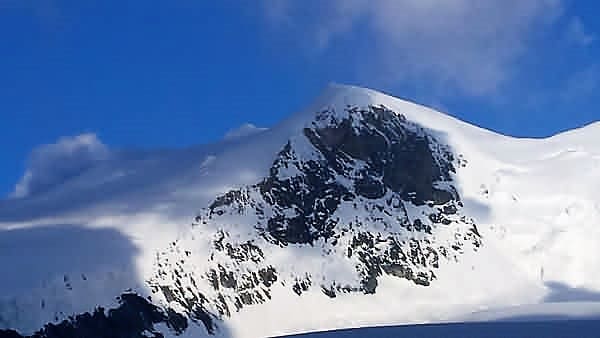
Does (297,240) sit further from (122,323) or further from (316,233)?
(122,323)

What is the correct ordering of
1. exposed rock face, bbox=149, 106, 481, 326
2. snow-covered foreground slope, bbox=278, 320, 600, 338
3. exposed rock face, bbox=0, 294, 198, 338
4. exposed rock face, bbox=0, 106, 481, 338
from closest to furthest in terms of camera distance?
snow-covered foreground slope, bbox=278, 320, 600, 338 < exposed rock face, bbox=0, 294, 198, 338 < exposed rock face, bbox=0, 106, 481, 338 < exposed rock face, bbox=149, 106, 481, 326

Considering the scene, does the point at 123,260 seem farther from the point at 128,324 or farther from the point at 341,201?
the point at 341,201

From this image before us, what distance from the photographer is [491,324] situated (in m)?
133

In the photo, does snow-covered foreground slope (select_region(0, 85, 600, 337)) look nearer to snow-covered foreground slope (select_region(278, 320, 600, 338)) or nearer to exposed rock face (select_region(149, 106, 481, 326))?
exposed rock face (select_region(149, 106, 481, 326))

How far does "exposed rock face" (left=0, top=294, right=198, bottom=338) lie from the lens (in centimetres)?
11875

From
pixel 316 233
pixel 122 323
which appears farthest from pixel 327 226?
pixel 122 323

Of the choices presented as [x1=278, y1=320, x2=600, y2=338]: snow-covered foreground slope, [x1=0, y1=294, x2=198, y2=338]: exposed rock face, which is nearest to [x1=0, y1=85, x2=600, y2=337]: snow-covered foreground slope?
[x1=0, y1=294, x2=198, y2=338]: exposed rock face

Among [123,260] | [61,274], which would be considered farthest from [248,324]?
[61,274]

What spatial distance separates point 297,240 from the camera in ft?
561

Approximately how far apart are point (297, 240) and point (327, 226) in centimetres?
843

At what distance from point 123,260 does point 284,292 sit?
102ft

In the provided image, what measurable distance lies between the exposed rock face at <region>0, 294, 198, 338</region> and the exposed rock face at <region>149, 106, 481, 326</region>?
4.66 meters

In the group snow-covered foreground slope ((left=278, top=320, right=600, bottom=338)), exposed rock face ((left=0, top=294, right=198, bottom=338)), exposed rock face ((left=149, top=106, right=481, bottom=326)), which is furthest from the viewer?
exposed rock face ((left=149, top=106, right=481, bottom=326))

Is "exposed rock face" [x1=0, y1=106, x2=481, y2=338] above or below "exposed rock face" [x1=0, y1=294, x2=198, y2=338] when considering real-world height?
above
